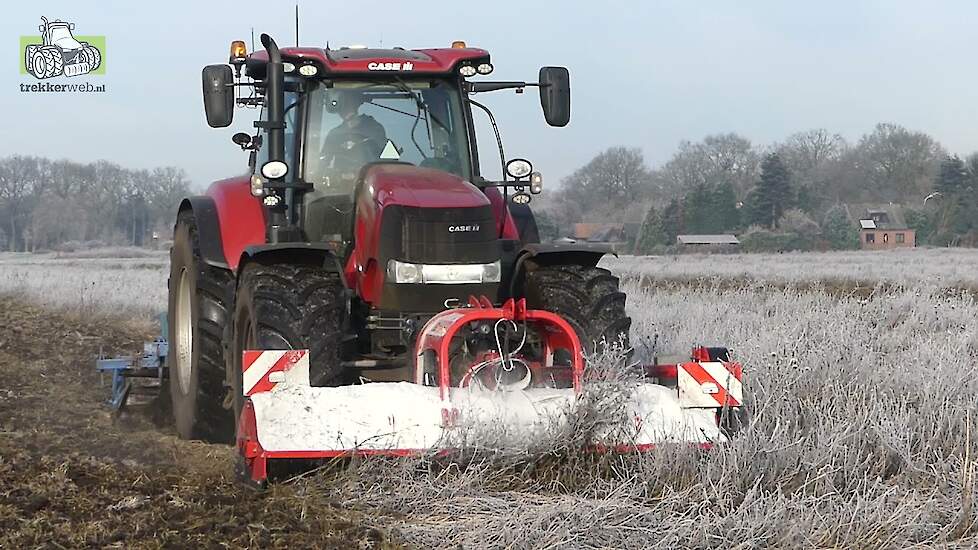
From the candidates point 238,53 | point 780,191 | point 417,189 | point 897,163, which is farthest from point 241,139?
point 897,163

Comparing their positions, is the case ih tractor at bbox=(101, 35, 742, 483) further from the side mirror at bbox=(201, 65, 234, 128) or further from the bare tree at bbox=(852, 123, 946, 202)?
the bare tree at bbox=(852, 123, 946, 202)

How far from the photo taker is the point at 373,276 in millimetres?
5875

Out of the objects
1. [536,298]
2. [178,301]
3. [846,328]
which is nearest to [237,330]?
[536,298]

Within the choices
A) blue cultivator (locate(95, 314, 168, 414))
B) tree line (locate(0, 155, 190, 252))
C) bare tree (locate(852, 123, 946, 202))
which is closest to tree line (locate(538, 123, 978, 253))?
bare tree (locate(852, 123, 946, 202))

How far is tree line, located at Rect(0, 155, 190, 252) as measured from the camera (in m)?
67.6

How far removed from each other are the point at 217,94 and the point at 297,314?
1522 millimetres

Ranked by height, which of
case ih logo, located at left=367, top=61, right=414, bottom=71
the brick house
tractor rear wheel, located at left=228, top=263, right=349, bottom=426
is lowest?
the brick house

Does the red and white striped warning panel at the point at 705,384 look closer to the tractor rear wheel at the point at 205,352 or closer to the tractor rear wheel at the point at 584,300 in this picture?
the tractor rear wheel at the point at 584,300

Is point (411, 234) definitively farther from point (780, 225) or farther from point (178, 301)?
point (780, 225)

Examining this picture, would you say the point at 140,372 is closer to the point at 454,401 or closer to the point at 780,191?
the point at 454,401

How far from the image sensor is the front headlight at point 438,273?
5.71 meters

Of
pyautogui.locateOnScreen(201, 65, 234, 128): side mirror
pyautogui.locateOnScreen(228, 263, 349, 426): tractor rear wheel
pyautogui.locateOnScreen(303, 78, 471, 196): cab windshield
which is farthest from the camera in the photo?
pyautogui.locateOnScreen(303, 78, 471, 196): cab windshield

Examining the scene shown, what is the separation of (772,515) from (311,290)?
98.2 inches

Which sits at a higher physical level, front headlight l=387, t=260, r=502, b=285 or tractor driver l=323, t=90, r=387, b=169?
tractor driver l=323, t=90, r=387, b=169
